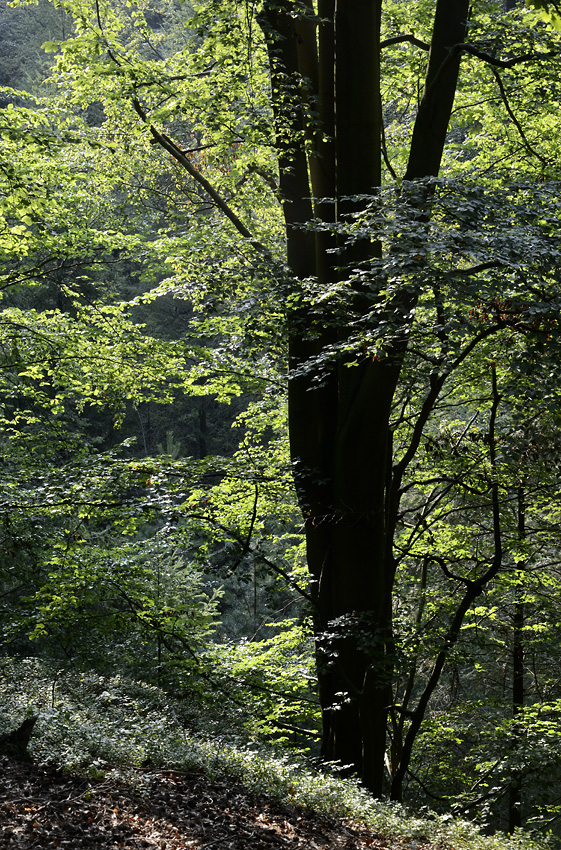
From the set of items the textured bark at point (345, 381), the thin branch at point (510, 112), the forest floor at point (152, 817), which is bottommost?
the forest floor at point (152, 817)

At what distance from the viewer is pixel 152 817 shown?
3893 mm

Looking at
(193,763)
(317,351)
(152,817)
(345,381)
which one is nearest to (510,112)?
(317,351)

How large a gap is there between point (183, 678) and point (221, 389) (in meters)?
3.37

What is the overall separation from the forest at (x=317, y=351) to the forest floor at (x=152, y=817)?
265 millimetres

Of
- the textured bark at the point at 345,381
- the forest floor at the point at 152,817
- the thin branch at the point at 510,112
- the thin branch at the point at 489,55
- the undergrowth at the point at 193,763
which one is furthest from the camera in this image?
the thin branch at the point at 510,112

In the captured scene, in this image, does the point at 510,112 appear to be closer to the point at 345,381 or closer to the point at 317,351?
the point at 317,351

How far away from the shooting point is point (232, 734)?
277 inches

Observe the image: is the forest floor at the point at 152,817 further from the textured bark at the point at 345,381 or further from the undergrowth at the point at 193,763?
the textured bark at the point at 345,381

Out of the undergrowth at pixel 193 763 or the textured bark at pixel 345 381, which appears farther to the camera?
the textured bark at pixel 345 381

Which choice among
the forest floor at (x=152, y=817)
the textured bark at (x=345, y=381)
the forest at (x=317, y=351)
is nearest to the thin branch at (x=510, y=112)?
the forest at (x=317, y=351)

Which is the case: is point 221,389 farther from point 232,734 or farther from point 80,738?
point 80,738

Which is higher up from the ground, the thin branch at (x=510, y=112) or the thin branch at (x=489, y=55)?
the thin branch at (x=510, y=112)

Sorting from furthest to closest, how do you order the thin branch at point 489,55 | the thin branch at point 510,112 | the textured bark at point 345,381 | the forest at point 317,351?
the thin branch at point 510,112 < the textured bark at point 345,381 < the thin branch at point 489,55 < the forest at point 317,351

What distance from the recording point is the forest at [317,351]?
15.6 ft
